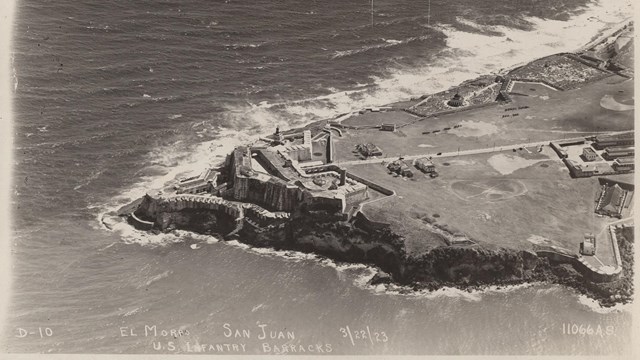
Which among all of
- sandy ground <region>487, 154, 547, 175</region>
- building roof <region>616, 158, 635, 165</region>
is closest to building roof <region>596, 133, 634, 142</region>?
building roof <region>616, 158, 635, 165</region>

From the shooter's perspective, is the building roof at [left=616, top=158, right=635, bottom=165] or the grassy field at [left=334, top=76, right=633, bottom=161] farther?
the grassy field at [left=334, top=76, right=633, bottom=161]

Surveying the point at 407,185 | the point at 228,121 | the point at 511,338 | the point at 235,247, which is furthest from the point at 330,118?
the point at 511,338

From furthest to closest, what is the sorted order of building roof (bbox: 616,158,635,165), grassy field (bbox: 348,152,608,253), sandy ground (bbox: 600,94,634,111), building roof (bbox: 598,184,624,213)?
sandy ground (bbox: 600,94,634,111), building roof (bbox: 616,158,635,165), building roof (bbox: 598,184,624,213), grassy field (bbox: 348,152,608,253)

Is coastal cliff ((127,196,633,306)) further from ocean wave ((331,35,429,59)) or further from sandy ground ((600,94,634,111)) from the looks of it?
ocean wave ((331,35,429,59))

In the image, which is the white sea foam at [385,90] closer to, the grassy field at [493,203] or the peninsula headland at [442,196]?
the peninsula headland at [442,196]

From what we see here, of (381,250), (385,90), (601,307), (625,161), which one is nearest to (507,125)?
(625,161)

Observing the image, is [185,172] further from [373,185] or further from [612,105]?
[612,105]
